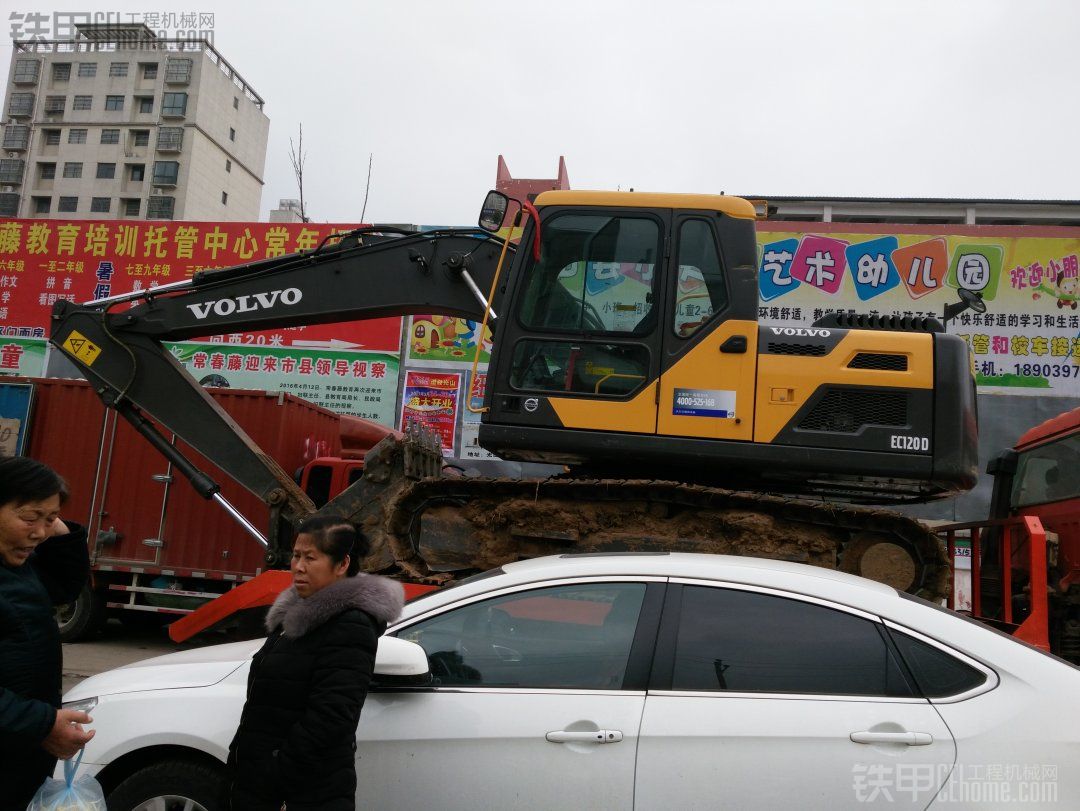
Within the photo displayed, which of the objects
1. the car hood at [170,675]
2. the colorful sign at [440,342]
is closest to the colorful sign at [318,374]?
the colorful sign at [440,342]

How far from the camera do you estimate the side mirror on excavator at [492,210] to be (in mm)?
5922

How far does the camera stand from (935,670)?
2896 mm

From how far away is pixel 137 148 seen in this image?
66.9m

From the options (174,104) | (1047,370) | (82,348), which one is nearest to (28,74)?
(174,104)

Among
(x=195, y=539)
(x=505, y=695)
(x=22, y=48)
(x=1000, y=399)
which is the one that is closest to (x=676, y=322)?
(x=505, y=695)

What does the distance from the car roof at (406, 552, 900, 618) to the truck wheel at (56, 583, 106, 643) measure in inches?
312

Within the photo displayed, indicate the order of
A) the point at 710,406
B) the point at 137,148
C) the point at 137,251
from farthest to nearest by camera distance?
1. the point at 137,148
2. the point at 137,251
3. the point at 710,406

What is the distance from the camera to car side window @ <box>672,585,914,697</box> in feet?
9.56

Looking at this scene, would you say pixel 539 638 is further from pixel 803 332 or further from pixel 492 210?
pixel 492 210

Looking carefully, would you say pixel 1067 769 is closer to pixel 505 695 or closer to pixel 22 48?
pixel 505 695

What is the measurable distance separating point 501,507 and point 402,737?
8.68 ft

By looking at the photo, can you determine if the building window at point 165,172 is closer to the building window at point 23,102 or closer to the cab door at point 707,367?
the building window at point 23,102

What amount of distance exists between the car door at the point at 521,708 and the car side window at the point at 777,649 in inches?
6.2

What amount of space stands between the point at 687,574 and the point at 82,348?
267 inches
